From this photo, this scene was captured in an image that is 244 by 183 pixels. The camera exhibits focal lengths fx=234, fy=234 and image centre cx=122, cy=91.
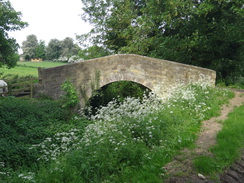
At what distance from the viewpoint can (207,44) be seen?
436 inches

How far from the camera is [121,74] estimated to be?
9.71 meters

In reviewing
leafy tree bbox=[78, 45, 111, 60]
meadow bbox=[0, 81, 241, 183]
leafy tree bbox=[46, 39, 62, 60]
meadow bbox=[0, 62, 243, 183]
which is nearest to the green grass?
meadow bbox=[0, 62, 243, 183]

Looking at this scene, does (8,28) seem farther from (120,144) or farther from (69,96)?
(120,144)

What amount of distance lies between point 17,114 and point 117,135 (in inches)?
203

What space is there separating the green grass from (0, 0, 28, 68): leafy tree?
1395 centimetres

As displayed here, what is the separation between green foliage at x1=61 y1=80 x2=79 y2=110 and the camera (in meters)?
9.86

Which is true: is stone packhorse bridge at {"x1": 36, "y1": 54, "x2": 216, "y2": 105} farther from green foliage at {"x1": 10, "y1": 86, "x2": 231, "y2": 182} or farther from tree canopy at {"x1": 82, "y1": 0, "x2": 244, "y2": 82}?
green foliage at {"x1": 10, "y1": 86, "x2": 231, "y2": 182}

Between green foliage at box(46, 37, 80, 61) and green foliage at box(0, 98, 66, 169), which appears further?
green foliage at box(46, 37, 80, 61)

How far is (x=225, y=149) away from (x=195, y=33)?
26.9ft

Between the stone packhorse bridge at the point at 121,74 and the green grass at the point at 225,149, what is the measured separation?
3.39m

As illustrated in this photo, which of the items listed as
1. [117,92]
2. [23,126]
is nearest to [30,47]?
[117,92]

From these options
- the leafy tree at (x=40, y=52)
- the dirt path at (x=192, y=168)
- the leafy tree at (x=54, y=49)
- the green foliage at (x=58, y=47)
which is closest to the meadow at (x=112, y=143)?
the dirt path at (x=192, y=168)

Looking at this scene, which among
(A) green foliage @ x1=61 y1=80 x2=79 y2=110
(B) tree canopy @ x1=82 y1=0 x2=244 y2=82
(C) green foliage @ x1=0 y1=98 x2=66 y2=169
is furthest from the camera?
(B) tree canopy @ x1=82 y1=0 x2=244 y2=82

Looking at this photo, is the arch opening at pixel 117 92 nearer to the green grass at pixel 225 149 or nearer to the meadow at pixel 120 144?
the meadow at pixel 120 144
